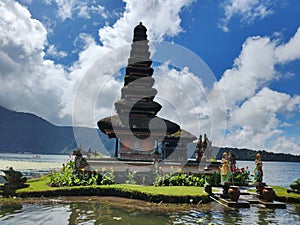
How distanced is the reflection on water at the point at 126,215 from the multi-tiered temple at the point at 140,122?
46.4 feet

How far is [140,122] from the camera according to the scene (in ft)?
98.5

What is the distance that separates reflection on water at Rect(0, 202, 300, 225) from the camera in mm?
11773

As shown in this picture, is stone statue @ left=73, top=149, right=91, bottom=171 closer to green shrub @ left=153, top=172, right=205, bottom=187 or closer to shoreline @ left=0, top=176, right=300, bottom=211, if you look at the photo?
shoreline @ left=0, top=176, right=300, bottom=211

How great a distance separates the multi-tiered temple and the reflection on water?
1414 cm

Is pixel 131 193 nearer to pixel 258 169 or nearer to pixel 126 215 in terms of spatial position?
pixel 126 215

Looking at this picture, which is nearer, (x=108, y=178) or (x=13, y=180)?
(x=13, y=180)

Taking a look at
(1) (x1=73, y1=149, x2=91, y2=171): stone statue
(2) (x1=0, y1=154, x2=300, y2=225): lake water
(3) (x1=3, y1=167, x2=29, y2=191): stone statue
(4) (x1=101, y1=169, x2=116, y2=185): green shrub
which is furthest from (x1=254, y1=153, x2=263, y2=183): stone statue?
(3) (x1=3, y1=167, x2=29, y2=191): stone statue

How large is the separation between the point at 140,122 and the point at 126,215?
17.5 metres

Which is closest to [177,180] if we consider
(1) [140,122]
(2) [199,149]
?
(1) [140,122]

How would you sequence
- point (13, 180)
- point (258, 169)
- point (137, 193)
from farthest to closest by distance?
1. point (258, 169)
2. point (13, 180)
3. point (137, 193)

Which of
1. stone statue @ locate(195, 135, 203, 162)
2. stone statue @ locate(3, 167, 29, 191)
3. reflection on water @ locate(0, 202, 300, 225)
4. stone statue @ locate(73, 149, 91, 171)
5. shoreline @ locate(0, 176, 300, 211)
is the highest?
stone statue @ locate(195, 135, 203, 162)

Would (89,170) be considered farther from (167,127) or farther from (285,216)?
(285,216)

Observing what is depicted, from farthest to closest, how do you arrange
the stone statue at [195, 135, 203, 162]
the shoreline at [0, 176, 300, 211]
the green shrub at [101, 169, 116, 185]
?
the stone statue at [195, 135, 203, 162] < the green shrub at [101, 169, 116, 185] < the shoreline at [0, 176, 300, 211]

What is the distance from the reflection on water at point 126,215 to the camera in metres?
11.8
